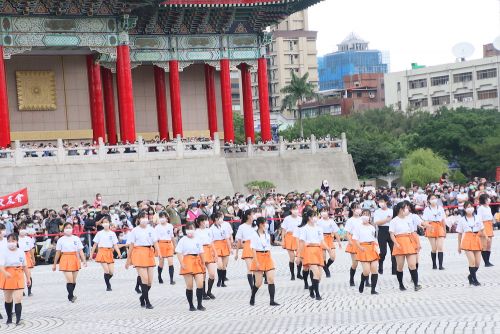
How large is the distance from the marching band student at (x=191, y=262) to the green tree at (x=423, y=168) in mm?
55091

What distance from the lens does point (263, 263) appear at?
19.5 metres

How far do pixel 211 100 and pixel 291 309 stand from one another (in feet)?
106

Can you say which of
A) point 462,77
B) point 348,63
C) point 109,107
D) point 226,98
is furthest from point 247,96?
point 348,63

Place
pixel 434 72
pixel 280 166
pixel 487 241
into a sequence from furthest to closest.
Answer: pixel 434 72 → pixel 280 166 → pixel 487 241

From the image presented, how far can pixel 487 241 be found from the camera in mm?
23297

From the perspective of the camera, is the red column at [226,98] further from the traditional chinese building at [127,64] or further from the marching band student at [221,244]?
the marching band student at [221,244]

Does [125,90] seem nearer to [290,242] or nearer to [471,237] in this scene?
[290,242]

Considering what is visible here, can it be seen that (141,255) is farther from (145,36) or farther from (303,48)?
(303,48)

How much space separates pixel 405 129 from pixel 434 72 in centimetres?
1490

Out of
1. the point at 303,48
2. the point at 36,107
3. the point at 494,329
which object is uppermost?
the point at 303,48

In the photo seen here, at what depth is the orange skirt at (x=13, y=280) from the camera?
19.1m

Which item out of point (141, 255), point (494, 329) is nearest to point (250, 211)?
point (141, 255)

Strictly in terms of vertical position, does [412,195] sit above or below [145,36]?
below

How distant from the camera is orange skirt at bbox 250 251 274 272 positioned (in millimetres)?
19391
